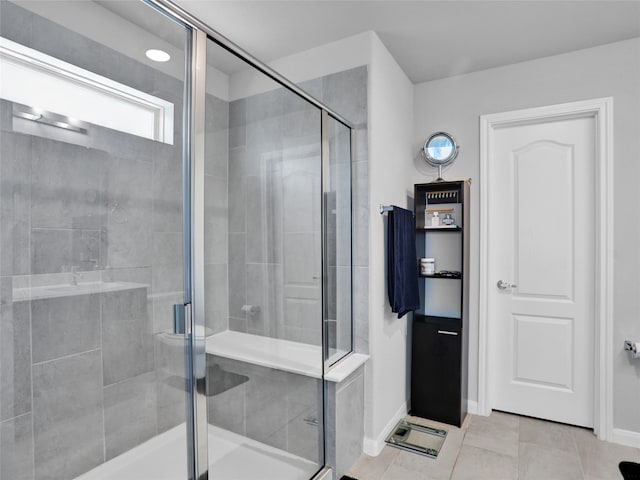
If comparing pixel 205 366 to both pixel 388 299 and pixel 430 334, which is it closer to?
pixel 388 299

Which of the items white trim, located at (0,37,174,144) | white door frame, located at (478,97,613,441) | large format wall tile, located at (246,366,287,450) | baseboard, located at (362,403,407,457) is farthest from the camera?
white door frame, located at (478,97,613,441)

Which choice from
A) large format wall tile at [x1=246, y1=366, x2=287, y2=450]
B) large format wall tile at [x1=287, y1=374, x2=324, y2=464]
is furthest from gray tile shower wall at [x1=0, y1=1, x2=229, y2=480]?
large format wall tile at [x1=287, y1=374, x2=324, y2=464]

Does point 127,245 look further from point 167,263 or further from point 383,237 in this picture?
point 383,237

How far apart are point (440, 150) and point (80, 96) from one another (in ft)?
7.80

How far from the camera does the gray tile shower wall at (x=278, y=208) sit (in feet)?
4.92

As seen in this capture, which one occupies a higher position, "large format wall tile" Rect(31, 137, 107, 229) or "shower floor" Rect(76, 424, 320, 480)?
"large format wall tile" Rect(31, 137, 107, 229)

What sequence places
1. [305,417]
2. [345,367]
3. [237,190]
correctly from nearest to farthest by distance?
[237,190] < [305,417] < [345,367]

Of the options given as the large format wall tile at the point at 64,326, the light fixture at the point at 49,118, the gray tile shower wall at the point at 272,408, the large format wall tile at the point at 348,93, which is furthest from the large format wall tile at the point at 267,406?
the large format wall tile at the point at 348,93

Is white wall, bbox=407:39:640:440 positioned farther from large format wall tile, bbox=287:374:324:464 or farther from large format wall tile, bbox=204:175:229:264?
large format wall tile, bbox=204:175:229:264

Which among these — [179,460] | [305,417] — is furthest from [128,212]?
[305,417]

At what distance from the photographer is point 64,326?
1445 millimetres

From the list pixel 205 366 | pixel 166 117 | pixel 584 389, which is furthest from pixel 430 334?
pixel 166 117

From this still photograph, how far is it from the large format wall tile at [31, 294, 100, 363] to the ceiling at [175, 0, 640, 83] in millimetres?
1642

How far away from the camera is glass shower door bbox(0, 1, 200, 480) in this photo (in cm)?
128
